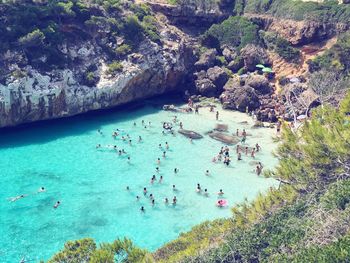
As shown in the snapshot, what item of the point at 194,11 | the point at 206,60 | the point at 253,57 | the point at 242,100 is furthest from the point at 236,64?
the point at 194,11

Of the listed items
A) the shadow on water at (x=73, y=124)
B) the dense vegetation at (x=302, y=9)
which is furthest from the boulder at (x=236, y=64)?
the dense vegetation at (x=302, y=9)

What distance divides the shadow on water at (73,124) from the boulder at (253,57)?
29.6 feet

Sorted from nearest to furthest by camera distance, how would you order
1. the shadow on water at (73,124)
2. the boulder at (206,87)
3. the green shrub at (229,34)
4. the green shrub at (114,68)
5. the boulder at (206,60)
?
the shadow on water at (73,124) → the green shrub at (114,68) → the boulder at (206,87) → the boulder at (206,60) → the green shrub at (229,34)

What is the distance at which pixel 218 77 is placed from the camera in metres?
51.6

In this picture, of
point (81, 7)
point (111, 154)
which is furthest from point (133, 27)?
point (111, 154)

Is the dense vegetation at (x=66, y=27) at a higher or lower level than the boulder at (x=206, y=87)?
higher

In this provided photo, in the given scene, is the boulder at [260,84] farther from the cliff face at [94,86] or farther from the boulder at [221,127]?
the cliff face at [94,86]

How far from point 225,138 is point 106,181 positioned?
12.5 metres

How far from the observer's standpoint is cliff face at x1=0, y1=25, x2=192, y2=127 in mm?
41906

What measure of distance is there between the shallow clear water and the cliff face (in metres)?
1.33

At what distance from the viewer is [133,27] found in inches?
2014

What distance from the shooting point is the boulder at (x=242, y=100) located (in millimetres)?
48281

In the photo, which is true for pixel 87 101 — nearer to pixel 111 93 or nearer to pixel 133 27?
pixel 111 93

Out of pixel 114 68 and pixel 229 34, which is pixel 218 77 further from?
pixel 114 68
